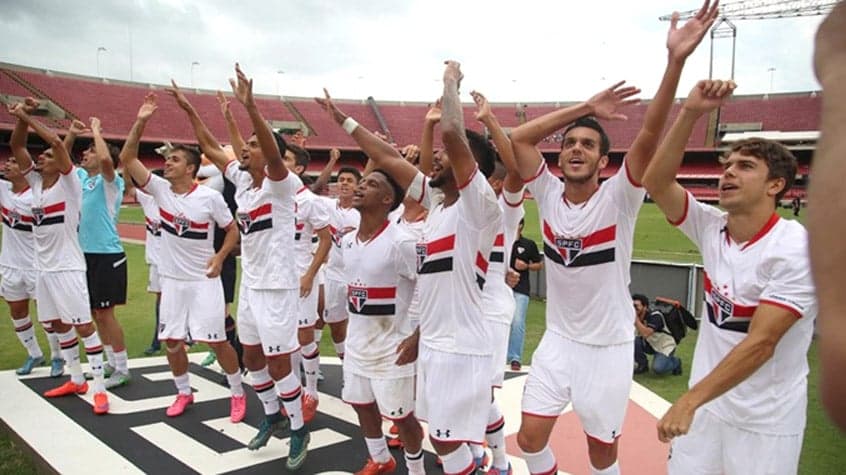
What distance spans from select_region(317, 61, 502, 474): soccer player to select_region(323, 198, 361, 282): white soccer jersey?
3295 mm

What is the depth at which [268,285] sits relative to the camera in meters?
5.25

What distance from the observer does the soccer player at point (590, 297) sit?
354cm

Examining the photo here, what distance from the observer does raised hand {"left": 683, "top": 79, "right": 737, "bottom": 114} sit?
3062 millimetres

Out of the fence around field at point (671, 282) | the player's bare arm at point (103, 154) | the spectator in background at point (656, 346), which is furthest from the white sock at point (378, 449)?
the fence around field at point (671, 282)

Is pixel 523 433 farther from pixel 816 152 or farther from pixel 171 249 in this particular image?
pixel 171 249

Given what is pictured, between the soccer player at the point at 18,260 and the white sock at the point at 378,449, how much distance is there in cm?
462

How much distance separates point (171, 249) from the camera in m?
5.88

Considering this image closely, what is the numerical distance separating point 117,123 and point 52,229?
44.0 m

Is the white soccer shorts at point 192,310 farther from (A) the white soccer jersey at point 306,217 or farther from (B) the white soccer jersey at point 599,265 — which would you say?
(B) the white soccer jersey at point 599,265

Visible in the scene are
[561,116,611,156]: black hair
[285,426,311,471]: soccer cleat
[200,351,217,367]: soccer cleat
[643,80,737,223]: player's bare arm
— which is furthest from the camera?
[200,351,217,367]: soccer cleat

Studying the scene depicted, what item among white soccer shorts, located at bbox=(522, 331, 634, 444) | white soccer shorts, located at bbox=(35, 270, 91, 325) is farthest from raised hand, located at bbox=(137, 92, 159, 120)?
white soccer shorts, located at bbox=(522, 331, 634, 444)

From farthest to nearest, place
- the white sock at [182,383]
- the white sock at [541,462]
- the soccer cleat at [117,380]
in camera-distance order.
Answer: the soccer cleat at [117,380]
the white sock at [182,383]
the white sock at [541,462]

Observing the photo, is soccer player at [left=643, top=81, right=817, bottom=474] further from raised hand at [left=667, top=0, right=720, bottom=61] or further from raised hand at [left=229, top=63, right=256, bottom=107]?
raised hand at [left=229, top=63, right=256, bottom=107]

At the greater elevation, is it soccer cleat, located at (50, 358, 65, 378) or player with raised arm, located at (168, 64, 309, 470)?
player with raised arm, located at (168, 64, 309, 470)
